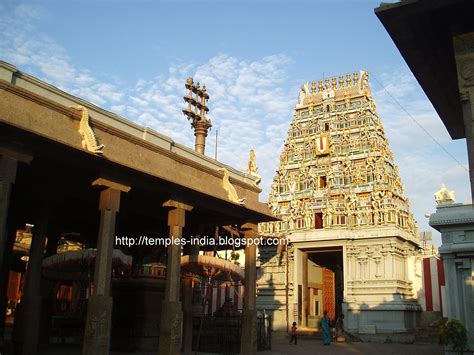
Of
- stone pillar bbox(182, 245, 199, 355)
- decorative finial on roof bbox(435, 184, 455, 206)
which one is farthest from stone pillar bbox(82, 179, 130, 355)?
decorative finial on roof bbox(435, 184, 455, 206)

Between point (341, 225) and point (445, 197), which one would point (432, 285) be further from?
point (445, 197)

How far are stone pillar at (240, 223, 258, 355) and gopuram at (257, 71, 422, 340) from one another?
14501 mm

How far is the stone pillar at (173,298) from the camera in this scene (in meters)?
13.5

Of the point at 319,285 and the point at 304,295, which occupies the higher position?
the point at 319,285

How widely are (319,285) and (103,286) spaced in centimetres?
2697

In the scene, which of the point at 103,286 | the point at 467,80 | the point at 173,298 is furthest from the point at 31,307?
the point at 467,80

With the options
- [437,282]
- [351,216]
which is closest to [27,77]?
[351,216]

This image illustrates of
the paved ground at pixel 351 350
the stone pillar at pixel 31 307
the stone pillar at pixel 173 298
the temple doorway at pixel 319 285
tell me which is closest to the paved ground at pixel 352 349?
the paved ground at pixel 351 350

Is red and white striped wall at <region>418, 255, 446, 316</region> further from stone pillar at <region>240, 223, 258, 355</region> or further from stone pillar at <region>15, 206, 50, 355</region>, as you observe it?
stone pillar at <region>15, 206, 50, 355</region>

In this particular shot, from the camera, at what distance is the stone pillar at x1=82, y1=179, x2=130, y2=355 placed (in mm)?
11430

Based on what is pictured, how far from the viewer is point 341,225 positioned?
106 ft

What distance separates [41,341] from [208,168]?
983 centimetres

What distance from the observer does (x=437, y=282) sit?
3027 cm

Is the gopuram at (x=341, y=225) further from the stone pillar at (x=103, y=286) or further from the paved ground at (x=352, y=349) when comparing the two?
the stone pillar at (x=103, y=286)
